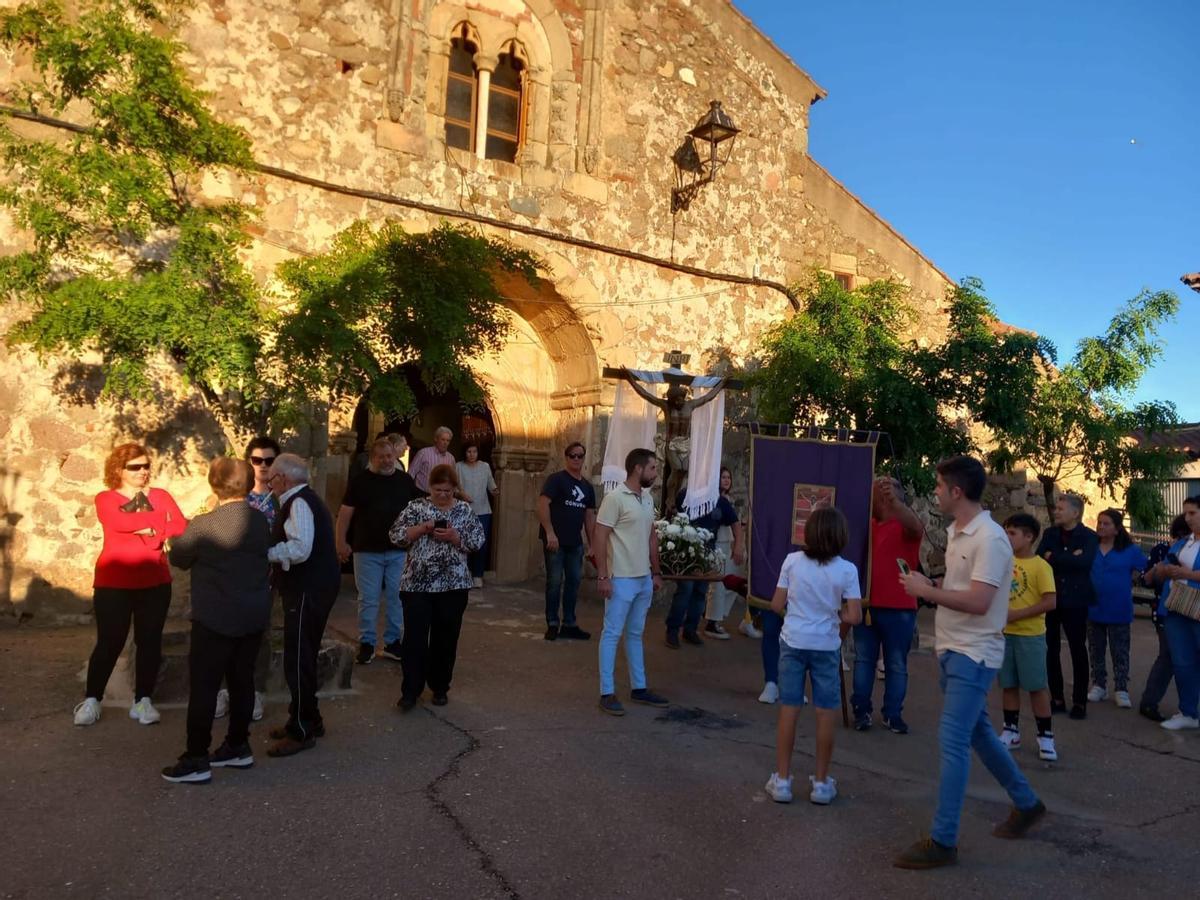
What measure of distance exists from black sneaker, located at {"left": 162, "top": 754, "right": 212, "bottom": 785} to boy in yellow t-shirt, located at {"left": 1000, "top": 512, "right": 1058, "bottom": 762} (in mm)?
4355

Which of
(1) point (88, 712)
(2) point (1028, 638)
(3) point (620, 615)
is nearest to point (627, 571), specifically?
(3) point (620, 615)

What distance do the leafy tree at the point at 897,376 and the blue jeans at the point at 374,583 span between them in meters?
5.13

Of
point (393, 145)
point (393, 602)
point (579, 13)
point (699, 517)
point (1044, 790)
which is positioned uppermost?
point (579, 13)

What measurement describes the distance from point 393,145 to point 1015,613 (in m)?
7.39

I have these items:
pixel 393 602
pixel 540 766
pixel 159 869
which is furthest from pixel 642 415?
pixel 159 869

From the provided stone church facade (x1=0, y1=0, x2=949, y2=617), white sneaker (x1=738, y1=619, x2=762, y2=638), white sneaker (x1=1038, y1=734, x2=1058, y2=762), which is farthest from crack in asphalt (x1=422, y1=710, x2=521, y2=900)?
stone church facade (x1=0, y1=0, x2=949, y2=617)

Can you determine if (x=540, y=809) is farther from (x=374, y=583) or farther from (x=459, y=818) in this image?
(x=374, y=583)

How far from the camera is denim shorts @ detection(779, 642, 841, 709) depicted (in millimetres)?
4512

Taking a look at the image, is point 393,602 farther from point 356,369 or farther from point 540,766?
point 540,766

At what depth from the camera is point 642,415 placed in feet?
33.2

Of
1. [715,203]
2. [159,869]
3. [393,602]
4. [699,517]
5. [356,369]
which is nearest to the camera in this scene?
[159,869]

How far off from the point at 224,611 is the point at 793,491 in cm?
438

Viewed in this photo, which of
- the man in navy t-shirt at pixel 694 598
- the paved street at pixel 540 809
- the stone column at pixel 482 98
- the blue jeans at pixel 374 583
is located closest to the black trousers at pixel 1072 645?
the paved street at pixel 540 809

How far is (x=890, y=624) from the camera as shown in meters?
6.13
